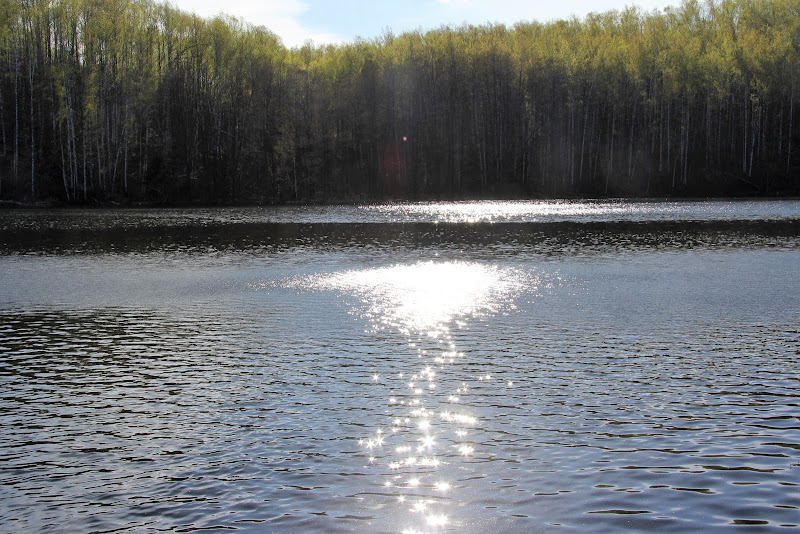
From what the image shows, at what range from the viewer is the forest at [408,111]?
263ft

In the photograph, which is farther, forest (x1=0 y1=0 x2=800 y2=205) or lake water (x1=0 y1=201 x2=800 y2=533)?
forest (x1=0 y1=0 x2=800 y2=205)

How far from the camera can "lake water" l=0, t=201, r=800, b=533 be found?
8508 millimetres

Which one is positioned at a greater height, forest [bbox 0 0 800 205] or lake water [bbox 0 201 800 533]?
forest [bbox 0 0 800 205]

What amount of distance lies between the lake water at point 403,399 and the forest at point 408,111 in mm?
55727

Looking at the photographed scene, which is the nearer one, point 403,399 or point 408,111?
point 403,399

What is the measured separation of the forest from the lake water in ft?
A: 183

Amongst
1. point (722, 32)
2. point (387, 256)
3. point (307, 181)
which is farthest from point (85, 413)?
point (722, 32)

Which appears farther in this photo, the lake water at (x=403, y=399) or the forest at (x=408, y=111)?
the forest at (x=408, y=111)

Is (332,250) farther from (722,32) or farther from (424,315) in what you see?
(722,32)

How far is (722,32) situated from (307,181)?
203ft

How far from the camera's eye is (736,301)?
2195 cm

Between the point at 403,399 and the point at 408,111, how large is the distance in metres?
84.4

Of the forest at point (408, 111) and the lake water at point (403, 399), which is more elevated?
the forest at point (408, 111)

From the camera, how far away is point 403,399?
Answer: 12.7m
